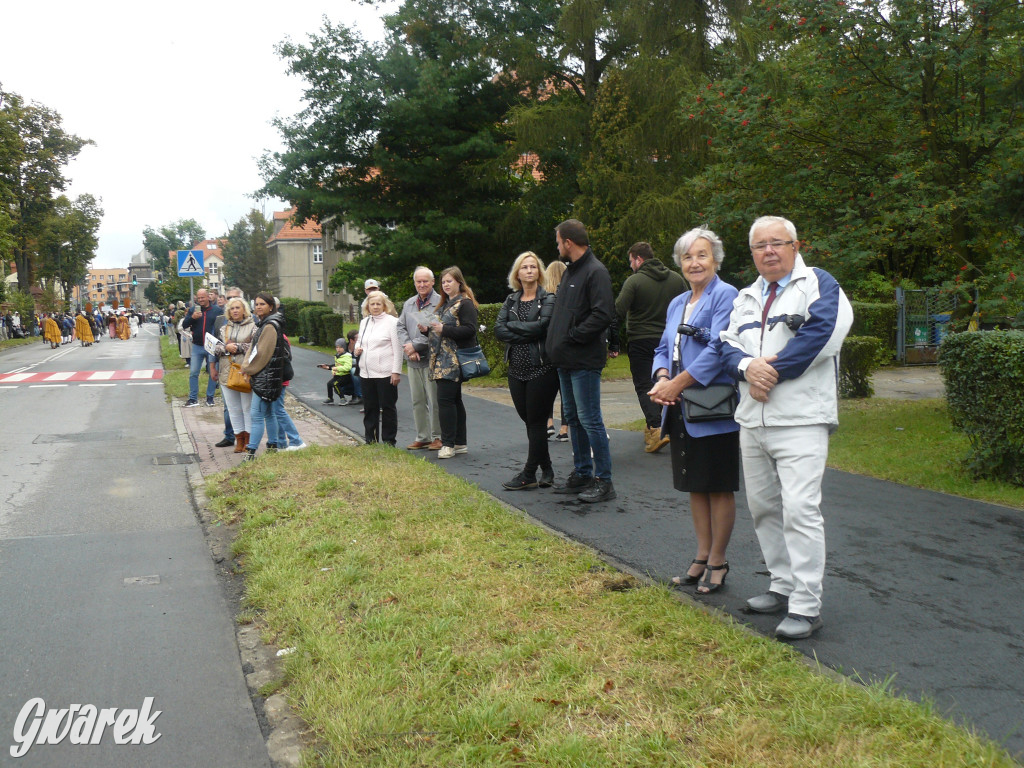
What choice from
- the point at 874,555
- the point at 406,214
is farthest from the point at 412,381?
the point at 406,214

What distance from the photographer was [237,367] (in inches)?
393

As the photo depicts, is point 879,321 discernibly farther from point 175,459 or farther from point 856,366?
point 175,459

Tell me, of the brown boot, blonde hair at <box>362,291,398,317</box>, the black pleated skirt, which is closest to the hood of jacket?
the brown boot

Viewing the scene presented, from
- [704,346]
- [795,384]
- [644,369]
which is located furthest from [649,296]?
[795,384]

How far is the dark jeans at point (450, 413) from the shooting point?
923cm

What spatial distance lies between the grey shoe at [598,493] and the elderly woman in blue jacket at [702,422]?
2.07m

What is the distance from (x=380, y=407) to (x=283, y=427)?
1.19 metres

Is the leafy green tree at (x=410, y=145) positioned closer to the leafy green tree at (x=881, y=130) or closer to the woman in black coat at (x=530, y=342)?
the leafy green tree at (x=881, y=130)

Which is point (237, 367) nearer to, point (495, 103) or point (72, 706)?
point (72, 706)

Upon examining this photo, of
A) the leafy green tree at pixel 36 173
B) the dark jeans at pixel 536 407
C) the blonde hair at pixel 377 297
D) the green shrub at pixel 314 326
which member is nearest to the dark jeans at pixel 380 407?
the blonde hair at pixel 377 297

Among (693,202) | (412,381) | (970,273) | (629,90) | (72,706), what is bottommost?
(72,706)

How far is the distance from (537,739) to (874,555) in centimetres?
307

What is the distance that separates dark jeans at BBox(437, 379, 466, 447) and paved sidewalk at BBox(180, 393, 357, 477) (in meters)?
1.99

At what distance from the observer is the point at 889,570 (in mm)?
5129
